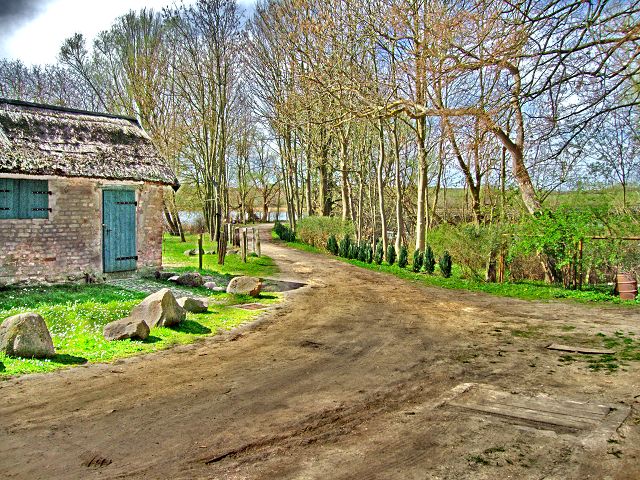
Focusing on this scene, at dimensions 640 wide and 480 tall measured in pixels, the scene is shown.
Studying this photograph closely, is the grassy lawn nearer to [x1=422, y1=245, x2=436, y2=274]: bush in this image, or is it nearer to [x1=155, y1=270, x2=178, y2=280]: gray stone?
[x1=155, y1=270, x2=178, y2=280]: gray stone

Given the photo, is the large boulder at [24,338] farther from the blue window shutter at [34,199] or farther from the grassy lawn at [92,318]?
the blue window shutter at [34,199]

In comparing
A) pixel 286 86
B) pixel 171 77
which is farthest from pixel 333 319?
pixel 171 77

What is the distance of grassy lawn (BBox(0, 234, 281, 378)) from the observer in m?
8.38

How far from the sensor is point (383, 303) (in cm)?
1359

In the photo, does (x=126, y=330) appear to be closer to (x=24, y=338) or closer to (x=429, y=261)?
(x=24, y=338)

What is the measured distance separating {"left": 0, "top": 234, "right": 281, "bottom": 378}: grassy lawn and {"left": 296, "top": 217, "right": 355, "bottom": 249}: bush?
525 inches

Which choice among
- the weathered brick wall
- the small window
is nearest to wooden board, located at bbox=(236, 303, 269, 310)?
the weathered brick wall

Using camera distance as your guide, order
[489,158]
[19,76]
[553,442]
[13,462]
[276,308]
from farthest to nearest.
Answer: [19,76], [489,158], [276,308], [553,442], [13,462]

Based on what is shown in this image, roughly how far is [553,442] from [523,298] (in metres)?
9.65

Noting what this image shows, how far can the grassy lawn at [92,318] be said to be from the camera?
8.38 meters

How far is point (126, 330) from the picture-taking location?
9375 millimetres

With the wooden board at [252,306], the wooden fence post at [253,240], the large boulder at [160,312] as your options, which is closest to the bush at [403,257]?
the wooden fence post at [253,240]

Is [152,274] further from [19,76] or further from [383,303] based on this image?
[19,76]

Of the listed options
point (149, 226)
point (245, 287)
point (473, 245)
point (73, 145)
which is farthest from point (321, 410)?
point (473, 245)
